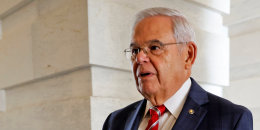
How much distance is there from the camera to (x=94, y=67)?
280 centimetres

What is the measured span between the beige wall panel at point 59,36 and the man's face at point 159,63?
85 centimetres

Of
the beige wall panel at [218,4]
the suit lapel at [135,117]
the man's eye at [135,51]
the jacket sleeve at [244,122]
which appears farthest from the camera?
the beige wall panel at [218,4]

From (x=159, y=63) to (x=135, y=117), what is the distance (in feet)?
1.45

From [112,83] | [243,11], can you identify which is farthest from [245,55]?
[112,83]

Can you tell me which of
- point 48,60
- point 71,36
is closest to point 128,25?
point 71,36

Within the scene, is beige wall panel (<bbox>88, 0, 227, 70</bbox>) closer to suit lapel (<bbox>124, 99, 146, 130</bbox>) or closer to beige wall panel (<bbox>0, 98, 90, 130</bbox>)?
beige wall panel (<bbox>0, 98, 90, 130</bbox>)

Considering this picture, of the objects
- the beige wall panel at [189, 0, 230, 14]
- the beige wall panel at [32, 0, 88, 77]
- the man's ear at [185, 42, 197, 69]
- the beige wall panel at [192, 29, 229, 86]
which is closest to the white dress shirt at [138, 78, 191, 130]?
the man's ear at [185, 42, 197, 69]

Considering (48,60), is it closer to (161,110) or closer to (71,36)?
(71,36)

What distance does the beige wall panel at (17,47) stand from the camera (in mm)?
3465

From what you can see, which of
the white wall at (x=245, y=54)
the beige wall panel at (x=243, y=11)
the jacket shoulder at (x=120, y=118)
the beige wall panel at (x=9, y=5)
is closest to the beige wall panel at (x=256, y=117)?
the white wall at (x=245, y=54)

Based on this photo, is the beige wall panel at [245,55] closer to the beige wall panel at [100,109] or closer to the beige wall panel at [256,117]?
the beige wall panel at [256,117]

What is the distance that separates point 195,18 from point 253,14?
1.97 feet

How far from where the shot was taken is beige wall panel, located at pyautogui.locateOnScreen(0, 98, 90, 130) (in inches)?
110

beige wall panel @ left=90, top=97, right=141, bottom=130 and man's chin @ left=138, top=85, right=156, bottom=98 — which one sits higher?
man's chin @ left=138, top=85, right=156, bottom=98
